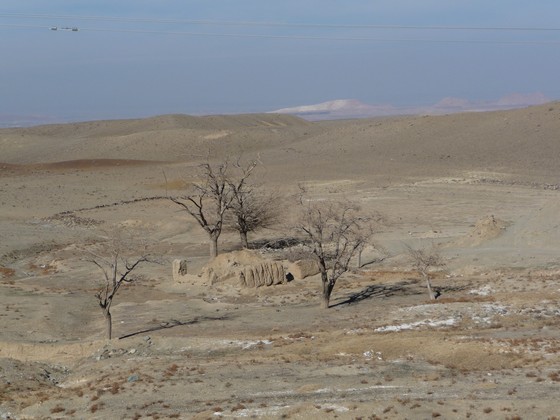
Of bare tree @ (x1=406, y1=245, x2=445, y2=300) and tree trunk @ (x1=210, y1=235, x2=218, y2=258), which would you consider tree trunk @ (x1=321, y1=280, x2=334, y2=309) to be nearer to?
bare tree @ (x1=406, y1=245, x2=445, y2=300)

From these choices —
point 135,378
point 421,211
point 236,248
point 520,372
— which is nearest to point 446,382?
point 520,372

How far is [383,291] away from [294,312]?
4.32 metres

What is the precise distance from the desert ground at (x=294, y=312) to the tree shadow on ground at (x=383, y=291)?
0.11 meters

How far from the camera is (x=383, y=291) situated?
1303 inches

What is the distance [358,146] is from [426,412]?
7592cm

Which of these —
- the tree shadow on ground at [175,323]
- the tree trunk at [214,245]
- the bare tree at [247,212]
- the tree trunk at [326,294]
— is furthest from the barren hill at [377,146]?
the tree trunk at [326,294]

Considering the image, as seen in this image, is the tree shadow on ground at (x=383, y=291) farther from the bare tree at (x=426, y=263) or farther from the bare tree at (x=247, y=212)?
the bare tree at (x=247, y=212)

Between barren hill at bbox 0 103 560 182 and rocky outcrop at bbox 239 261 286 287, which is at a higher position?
barren hill at bbox 0 103 560 182

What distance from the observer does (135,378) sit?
2098cm

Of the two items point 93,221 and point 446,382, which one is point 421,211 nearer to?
point 93,221

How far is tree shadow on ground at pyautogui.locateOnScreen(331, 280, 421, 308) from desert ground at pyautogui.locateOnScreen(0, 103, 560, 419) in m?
0.11

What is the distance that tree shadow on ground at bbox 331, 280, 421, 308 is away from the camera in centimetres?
3228

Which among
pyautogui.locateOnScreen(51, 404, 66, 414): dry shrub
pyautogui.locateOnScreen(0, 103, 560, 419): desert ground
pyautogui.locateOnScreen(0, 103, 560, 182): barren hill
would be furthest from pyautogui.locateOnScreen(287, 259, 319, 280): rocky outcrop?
pyautogui.locateOnScreen(0, 103, 560, 182): barren hill

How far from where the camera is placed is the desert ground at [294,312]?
18.8m
